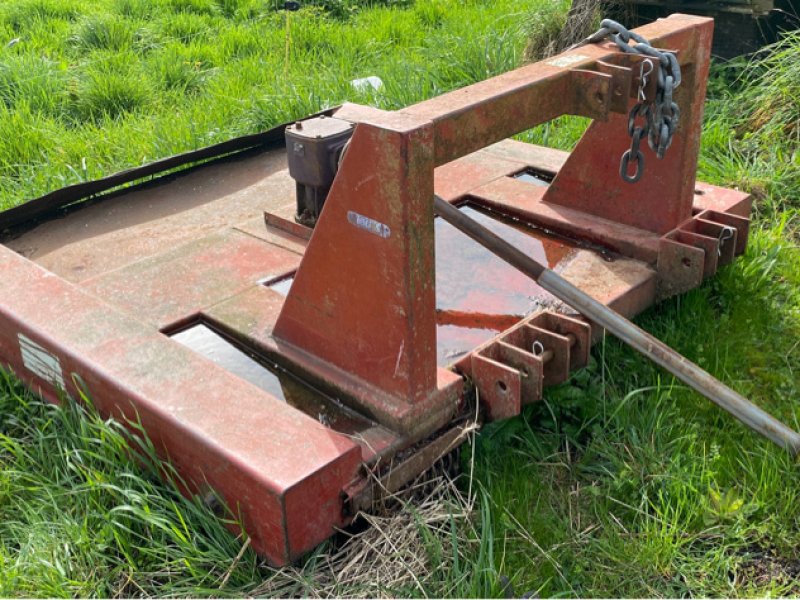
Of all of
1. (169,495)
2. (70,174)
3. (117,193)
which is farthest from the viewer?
(70,174)

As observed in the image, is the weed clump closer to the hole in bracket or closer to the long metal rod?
the hole in bracket

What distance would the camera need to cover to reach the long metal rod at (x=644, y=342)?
7.85ft

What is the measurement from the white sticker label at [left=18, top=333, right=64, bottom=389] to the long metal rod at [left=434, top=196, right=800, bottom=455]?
1096 mm

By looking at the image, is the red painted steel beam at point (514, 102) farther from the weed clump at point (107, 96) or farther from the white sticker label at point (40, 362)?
the weed clump at point (107, 96)

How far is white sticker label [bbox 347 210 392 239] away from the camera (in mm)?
2178

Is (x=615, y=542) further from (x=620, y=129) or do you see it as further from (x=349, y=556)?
(x=620, y=129)

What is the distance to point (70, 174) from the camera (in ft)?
14.9

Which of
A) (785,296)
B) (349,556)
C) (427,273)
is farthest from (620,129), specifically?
(349,556)

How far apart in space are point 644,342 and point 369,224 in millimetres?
793

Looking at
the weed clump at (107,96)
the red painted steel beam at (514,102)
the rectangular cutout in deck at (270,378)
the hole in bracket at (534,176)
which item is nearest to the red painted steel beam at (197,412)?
the rectangular cutout in deck at (270,378)

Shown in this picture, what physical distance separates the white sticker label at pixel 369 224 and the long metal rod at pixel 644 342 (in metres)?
0.45

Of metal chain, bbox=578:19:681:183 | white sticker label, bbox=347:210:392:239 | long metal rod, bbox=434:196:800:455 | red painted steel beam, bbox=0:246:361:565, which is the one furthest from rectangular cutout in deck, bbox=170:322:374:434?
metal chain, bbox=578:19:681:183

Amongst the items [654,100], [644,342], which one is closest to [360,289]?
[644,342]

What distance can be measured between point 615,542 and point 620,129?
1.42m
